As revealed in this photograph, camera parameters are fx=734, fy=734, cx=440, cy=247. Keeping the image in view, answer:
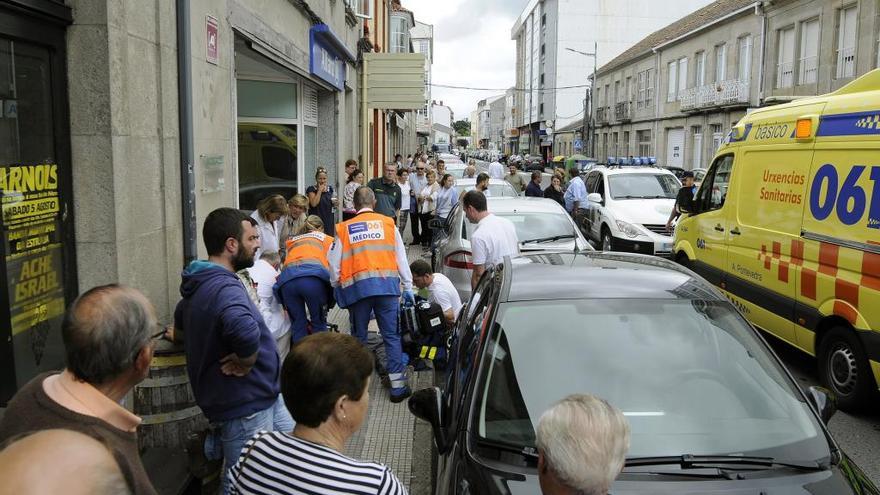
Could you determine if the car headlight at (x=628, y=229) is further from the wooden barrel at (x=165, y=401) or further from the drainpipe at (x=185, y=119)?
the wooden barrel at (x=165, y=401)

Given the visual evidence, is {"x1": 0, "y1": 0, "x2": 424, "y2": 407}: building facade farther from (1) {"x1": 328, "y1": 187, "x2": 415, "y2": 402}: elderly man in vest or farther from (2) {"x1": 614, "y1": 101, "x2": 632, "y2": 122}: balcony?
(2) {"x1": 614, "y1": 101, "x2": 632, "y2": 122}: balcony

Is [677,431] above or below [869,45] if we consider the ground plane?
below

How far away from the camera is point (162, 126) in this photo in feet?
18.8

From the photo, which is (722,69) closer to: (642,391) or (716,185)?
(716,185)

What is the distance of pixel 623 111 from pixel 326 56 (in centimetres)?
3593

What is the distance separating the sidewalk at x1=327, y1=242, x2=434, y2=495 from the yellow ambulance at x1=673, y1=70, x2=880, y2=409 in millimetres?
3367

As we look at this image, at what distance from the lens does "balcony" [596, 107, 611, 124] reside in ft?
167

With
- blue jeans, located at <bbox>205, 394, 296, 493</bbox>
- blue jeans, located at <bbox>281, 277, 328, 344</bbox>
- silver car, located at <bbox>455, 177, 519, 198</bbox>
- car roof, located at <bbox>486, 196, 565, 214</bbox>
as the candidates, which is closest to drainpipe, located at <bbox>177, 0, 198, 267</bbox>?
blue jeans, located at <bbox>281, 277, 328, 344</bbox>

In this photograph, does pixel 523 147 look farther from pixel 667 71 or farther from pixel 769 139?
pixel 769 139

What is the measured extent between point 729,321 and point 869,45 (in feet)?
74.2

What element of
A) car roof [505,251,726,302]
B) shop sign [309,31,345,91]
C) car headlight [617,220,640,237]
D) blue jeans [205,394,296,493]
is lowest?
blue jeans [205,394,296,493]

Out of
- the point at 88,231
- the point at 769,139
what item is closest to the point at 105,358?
the point at 88,231

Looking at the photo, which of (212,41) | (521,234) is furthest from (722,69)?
(212,41)

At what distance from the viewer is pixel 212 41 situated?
6.93 m
